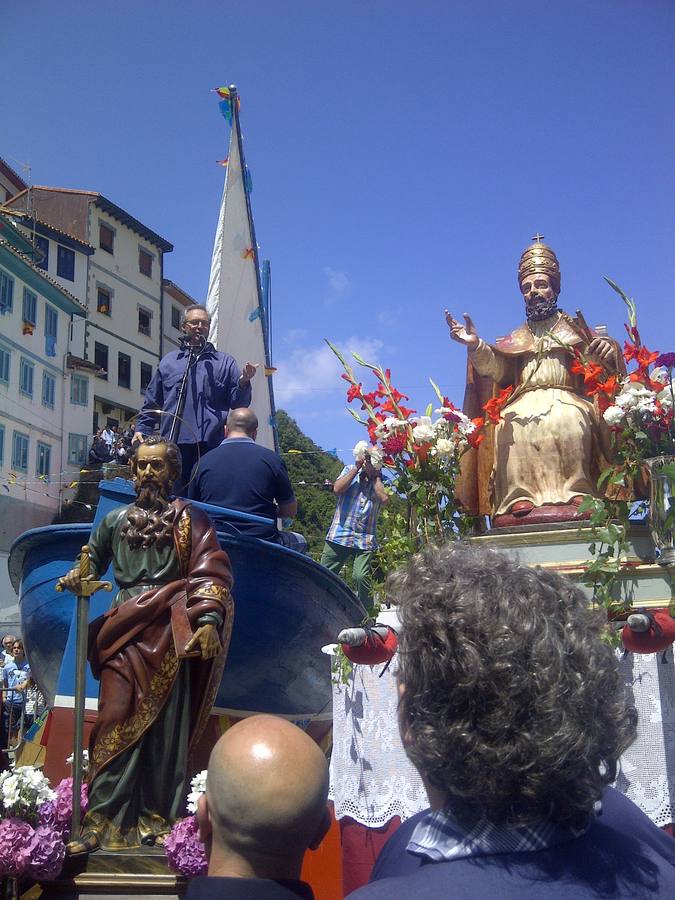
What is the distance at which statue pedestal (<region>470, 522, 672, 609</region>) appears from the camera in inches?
148

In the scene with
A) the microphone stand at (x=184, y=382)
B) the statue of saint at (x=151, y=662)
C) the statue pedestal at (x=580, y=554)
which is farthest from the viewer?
the microphone stand at (x=184, y=382)

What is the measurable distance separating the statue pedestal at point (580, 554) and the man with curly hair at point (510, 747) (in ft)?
6.93

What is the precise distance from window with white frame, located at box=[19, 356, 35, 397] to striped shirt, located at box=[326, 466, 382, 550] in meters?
28.8

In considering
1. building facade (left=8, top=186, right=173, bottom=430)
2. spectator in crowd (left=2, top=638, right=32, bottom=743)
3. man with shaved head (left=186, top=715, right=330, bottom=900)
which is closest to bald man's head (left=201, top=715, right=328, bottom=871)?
man with shaved head (left=186, top=715, right=330, bottom=900)

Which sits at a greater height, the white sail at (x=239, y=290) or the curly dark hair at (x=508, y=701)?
the white sail at (x=239, y=290)

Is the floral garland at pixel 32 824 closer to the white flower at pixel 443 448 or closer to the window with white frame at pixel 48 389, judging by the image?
the white flower at pixel 443 448

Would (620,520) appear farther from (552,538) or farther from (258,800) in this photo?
(258,800)

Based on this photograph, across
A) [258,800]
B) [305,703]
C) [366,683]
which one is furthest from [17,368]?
[258,800]

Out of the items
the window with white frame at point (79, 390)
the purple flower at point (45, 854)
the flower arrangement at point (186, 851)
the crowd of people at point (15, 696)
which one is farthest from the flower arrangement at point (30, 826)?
the window with white frame at point (79, 390)

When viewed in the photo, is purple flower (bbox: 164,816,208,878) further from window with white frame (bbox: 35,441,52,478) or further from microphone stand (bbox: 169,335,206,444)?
window with white frame (bbox: 35,441,52,478)

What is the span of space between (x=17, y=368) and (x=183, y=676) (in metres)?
31.6

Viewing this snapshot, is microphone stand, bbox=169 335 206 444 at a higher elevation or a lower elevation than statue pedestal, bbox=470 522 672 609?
higher

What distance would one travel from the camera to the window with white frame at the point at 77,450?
119 feet

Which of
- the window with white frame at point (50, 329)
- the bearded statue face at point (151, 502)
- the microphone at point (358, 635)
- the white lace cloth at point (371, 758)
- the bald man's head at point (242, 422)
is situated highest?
the window with white frame at point (50, 329)
